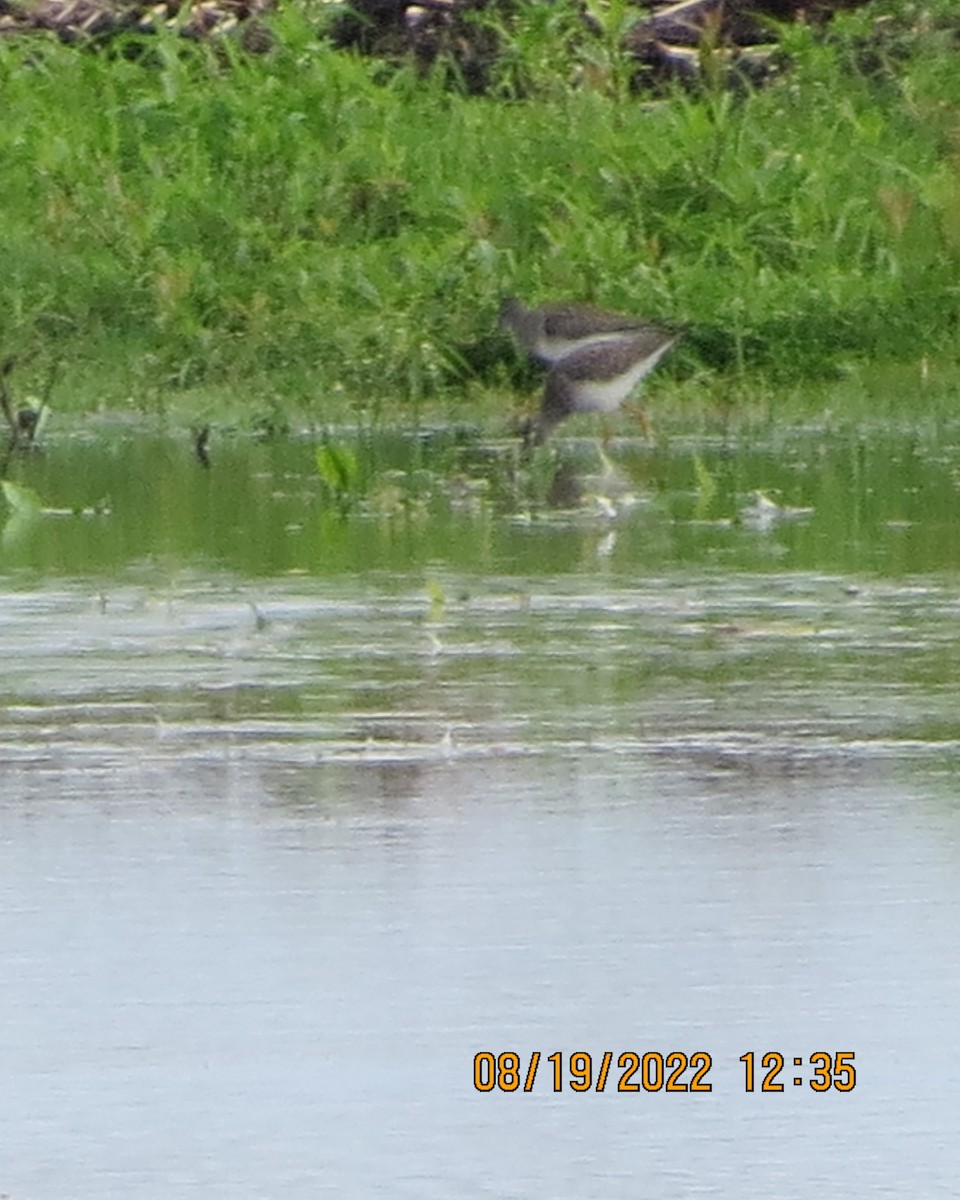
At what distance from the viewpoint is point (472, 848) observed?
5141 mm

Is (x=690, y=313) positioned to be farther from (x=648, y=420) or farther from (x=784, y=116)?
(x=784, y=116)

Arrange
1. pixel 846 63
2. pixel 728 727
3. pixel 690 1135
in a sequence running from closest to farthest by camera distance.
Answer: pixel 690 1135, pixel 728 727, pixel 846 63

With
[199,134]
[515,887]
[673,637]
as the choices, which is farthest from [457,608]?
[199,134]

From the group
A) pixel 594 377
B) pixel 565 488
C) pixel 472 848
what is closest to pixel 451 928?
pixel 472 848

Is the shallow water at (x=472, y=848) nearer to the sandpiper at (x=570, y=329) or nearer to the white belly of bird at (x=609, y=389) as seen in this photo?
the white belly of bird at (x=609, y=389)

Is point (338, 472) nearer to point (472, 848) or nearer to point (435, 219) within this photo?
point (435, 219)

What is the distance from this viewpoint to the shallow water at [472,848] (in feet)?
13.1

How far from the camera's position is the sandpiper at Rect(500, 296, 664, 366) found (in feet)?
33.5

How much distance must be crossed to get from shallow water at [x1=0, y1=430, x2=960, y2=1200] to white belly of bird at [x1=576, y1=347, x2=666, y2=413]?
1.55 metres

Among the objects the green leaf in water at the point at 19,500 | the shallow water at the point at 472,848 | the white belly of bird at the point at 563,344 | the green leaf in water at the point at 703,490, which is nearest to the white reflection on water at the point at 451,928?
the shallow water at the point at 472,848

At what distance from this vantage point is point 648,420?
10.2 m

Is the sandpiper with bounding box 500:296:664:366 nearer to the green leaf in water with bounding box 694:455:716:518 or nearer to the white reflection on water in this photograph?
the green leaf in water with bounding box 694:455:716:518

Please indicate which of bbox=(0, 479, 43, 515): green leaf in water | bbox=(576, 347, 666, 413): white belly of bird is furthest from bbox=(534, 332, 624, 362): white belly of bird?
bbox=(0, 479, 43, 515): green leaf in water

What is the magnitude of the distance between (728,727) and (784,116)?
7.58 m
